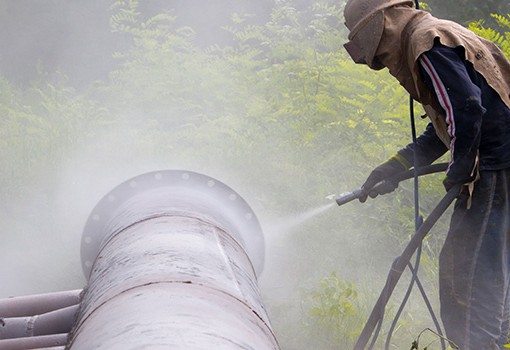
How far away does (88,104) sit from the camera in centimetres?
890

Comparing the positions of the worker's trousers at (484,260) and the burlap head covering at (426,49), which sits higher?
the burlap head covering at (426,49)

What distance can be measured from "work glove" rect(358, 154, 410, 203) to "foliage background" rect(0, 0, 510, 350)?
3.46 feet

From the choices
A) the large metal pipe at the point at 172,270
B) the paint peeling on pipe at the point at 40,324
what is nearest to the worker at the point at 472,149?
the large metal pipe at the point at 172,270

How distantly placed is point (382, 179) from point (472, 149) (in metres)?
0.92

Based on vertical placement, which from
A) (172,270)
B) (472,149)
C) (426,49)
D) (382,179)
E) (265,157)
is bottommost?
(265,157)

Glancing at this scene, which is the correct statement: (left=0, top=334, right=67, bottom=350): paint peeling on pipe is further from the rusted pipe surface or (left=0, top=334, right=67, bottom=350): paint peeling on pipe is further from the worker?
the worker

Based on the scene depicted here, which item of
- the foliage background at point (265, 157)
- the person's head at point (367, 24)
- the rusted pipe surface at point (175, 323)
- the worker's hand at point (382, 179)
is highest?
the person's head at point (367, 24)

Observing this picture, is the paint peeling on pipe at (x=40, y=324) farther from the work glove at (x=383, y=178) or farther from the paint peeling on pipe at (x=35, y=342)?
the work glove at (x=383, y=178)

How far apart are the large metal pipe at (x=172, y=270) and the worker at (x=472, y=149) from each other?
1.18m

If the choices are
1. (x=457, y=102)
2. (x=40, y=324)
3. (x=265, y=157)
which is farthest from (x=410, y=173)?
(x=265, y=157)

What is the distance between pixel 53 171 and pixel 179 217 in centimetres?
456

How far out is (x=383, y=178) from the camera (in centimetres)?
446

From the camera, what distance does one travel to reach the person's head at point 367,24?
12.7 ft

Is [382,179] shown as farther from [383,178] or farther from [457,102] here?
[457,102]
